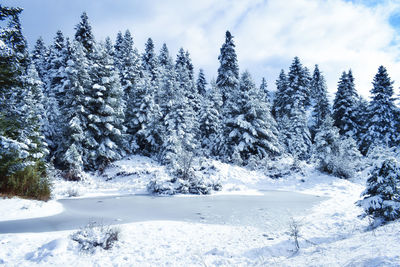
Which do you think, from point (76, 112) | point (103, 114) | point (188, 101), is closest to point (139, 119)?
point (103, 114)

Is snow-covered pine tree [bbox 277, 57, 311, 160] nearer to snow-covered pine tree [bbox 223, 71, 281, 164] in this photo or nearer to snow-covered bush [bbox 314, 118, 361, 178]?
snow-covered pine tree [bbox 223, 71, 281, 164]

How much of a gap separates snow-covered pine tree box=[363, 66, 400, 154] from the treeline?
10 cm

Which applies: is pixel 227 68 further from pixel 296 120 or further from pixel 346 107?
pixel 346 107

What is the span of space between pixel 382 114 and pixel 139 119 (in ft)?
93.9

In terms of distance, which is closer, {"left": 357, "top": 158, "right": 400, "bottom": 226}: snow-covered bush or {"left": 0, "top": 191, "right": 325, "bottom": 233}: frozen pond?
{"left": 357, "top": 158, "right": 400, "bottom": 226}: snow-covered bush

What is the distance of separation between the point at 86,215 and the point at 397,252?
894cm

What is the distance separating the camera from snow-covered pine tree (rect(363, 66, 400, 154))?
27.5 meters

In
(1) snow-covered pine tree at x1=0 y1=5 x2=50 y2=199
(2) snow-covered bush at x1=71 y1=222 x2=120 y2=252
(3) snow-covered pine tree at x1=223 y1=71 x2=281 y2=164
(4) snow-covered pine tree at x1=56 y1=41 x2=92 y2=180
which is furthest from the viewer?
(3) snow-covered pine tree at x1=223 y1=71 x2=281 y2=164

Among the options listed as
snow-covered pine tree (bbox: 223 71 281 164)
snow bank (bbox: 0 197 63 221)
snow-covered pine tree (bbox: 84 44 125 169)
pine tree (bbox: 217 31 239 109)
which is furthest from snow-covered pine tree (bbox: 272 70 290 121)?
snow bank (bbox: 0 197 63 221)

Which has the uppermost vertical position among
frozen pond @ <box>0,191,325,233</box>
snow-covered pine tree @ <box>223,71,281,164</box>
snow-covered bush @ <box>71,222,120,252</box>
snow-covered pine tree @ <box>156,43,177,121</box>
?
snow-covered pine tree @ <box>156,43,177,121</box>

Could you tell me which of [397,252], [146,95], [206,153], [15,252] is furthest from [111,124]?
[397,252]

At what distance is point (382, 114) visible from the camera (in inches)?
1105

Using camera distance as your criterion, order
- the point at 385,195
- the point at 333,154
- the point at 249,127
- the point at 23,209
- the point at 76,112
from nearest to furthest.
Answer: the point at 385,195, the point at 23,209, the point at 333,154, the point at 76,112, the point at 249,127

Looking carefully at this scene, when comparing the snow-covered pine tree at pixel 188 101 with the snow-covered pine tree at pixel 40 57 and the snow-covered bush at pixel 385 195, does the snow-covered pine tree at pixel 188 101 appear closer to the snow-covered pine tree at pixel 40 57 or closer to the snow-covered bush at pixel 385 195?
the snow-covered bush at pixel 385 195
